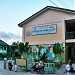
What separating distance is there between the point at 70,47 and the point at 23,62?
28.5 ft

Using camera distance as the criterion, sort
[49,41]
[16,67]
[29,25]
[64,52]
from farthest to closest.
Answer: [29,25] → [49,41] → [64,52] → [16,67]

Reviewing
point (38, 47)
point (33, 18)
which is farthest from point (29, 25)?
point (38, 47)

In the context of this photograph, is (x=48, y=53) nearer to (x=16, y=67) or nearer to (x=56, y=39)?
(x=56, y=39)

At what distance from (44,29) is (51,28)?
120 cm

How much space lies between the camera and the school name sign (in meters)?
31.7

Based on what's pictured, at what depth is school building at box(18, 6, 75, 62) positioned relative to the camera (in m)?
30.5

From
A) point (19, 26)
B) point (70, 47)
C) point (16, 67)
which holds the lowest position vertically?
point (16, 67)

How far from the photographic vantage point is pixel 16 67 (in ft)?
82.6

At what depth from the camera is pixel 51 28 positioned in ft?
104

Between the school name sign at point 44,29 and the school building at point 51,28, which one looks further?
the school name sign at point 44,29

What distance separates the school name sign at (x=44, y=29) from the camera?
104ft

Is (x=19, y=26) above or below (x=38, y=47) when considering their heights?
above

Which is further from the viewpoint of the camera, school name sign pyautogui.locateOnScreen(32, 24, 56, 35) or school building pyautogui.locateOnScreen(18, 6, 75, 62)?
school name sign pyautogui.locateOnScreen(32, 24, 56, 35)

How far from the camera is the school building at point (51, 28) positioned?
30531 mm
